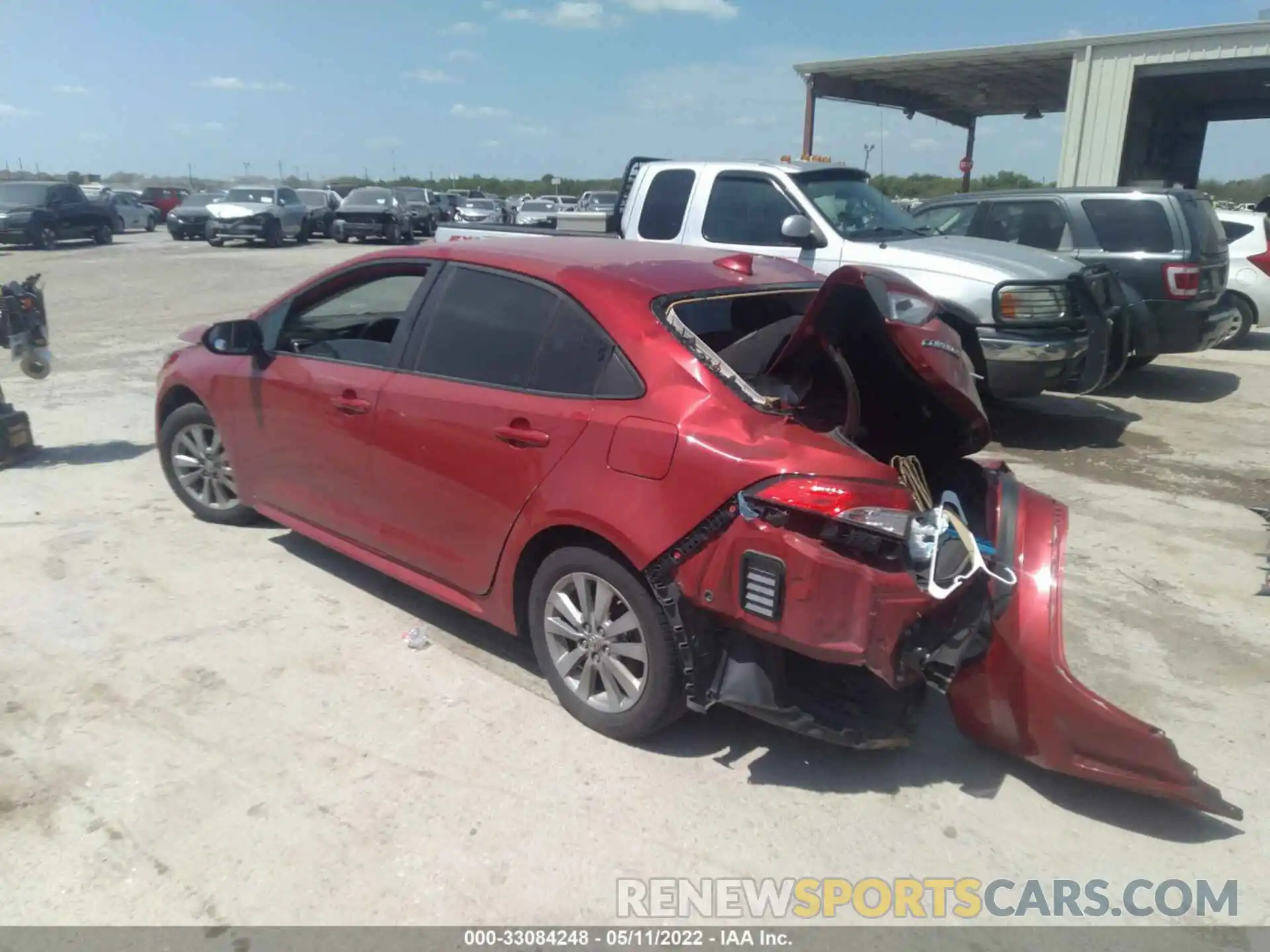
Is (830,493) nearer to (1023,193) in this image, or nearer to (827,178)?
(827,178)

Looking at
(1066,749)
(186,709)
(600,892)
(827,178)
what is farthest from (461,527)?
(827,178)

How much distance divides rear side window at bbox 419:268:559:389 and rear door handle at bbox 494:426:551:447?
0.64ft

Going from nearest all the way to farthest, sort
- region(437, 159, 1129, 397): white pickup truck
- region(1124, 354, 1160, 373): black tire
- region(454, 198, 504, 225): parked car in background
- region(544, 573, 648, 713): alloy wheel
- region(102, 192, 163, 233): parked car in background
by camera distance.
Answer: region(544, 573, 648, 713): alloy wheel < region(437, 159, 1129, 397): white pickup truck < region(1124, 354, 1160, 373): black tire < region(454, 198, 504, 225): parked car in background < region(102, 192, 163, 233): parked car in background

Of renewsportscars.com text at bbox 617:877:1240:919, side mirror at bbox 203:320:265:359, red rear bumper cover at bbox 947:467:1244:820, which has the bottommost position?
renewsportscars.com text at bbox 617:877:1240:919

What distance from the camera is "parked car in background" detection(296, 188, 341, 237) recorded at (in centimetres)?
3075

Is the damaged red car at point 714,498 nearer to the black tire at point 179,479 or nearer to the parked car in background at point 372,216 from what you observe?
the black tire at point 179,479

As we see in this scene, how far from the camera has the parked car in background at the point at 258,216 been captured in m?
27.9

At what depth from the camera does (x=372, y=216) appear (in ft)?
96.5

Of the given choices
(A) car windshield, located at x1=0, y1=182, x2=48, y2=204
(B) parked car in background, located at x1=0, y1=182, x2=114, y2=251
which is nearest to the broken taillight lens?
(B) parked car in background, located at x1=0, y1=182, x2=114, y2=251

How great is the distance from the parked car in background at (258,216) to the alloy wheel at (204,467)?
81.0 ft

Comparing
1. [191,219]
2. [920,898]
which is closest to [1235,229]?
[920,898]

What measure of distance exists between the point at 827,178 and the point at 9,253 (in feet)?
83.5

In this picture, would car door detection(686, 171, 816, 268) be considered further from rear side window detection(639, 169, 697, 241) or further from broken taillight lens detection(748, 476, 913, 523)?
broken taillight lens detection(748, 476, 913, 523)

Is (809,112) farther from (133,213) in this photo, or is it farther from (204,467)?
(133,213)
